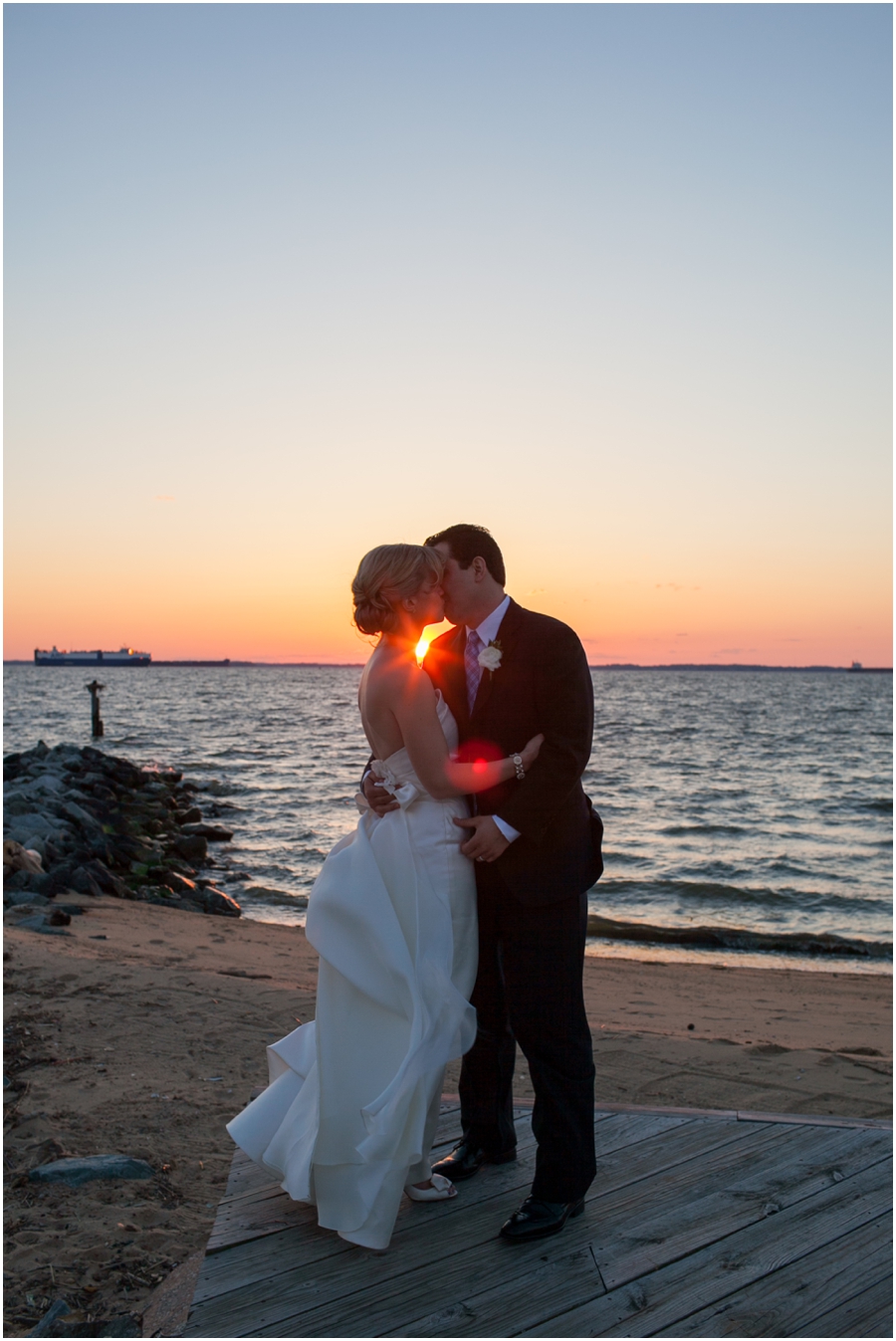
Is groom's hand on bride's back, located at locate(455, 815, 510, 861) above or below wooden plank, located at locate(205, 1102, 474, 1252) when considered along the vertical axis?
above

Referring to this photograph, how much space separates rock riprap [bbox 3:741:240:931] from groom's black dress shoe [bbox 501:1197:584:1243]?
25.6 feet

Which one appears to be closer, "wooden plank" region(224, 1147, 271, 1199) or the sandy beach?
"wooden plank" region(224, 1147, 271, 1199)

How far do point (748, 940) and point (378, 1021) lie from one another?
34.1 ft

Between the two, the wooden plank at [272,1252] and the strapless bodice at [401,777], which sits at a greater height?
the strapless bodice at [401,777]

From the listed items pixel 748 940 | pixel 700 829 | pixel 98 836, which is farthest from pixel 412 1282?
pixel 700 829

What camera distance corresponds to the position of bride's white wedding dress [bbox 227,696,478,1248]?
3145 millimetres

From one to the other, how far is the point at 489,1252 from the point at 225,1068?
3.56 m

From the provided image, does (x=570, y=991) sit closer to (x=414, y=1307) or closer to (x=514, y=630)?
(x=414, y=1307)

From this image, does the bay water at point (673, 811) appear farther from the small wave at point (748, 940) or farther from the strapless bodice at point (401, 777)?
the strapless bodice at point (401, 777)

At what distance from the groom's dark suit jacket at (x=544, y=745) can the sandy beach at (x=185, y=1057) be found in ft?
7.71

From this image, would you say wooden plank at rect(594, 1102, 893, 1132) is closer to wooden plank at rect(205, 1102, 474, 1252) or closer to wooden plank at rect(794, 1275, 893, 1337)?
wooden plank at rect(205, 1102, 474, 1252)

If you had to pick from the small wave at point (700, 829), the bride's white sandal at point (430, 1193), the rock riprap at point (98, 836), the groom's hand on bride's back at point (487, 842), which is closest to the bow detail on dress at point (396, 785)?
the groom's hand on bride's back at point (487, 842)

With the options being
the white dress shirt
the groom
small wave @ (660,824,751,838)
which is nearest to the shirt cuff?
the groom

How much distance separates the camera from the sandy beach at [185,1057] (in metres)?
4.15
